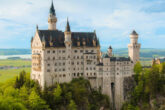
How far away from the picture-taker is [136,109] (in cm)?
8381

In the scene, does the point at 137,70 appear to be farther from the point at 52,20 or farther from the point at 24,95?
the point at 24,95

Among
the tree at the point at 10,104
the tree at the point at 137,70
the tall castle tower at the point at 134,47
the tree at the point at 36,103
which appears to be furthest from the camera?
the tall castle tower at the point at 134,47

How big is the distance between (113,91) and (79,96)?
1681 centimetres

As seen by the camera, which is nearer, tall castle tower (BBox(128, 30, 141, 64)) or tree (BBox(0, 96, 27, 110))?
tree (BBox(0, 96, 27, 110))

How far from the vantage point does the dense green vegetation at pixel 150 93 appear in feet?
283

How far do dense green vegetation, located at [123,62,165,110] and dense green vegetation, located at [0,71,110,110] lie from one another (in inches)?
423

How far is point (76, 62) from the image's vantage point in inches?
3489

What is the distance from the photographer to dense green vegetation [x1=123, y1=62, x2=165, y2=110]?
8634cm

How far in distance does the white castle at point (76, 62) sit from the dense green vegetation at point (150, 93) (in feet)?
16.4

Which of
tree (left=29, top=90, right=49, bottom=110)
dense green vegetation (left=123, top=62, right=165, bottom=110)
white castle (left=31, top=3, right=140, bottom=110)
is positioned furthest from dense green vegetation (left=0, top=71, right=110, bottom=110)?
dense green vegetation (left=123, top=62, right=165, bottom=110)

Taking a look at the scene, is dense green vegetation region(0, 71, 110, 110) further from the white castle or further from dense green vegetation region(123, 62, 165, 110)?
dense green vegetation region(123, 62, 165, 110)

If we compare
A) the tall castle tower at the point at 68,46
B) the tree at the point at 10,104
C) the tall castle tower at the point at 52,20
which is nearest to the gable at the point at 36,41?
the tall castle tower at the point at 52,20

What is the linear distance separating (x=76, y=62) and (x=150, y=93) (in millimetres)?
27998

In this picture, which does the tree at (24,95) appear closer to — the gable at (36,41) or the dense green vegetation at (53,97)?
the dense green vegetation at (53,97)
